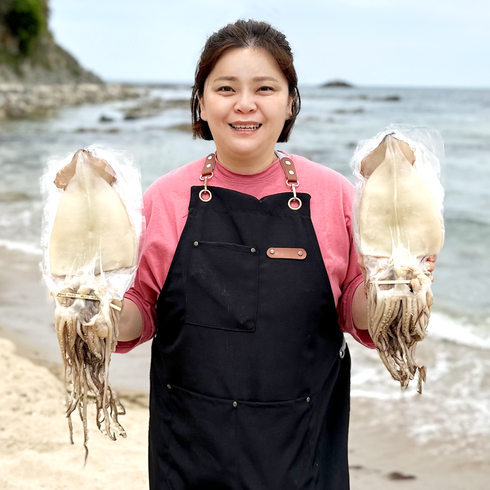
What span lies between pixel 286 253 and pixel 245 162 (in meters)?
0.26

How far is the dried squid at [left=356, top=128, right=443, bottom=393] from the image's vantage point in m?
1.28

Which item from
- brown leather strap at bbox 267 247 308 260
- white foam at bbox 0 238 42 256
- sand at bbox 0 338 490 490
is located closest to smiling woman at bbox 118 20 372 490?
brown leather strap at bbox 267 247 308 260

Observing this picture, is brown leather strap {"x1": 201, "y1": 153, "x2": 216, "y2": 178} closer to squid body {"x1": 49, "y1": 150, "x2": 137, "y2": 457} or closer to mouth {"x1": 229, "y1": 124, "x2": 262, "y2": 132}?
mouth {"x1": 229, "y1": 124, "x2": 262, "y2": 132}

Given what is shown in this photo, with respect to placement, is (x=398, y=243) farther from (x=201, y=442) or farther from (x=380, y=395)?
(x=380, y=395)

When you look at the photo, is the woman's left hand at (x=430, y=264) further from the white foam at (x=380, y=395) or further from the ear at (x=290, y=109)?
the white foam at (x=380, y=395)

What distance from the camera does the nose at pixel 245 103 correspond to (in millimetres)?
1467

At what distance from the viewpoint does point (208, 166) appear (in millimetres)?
1606

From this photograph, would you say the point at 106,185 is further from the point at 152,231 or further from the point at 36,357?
the point at 36,357

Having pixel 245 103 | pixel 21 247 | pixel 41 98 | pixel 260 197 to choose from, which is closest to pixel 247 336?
pixel 260 197

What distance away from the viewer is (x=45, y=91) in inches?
1310

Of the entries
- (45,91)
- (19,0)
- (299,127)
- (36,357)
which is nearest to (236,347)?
(36,357)

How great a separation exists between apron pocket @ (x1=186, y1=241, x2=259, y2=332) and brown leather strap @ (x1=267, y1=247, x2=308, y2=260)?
4cm

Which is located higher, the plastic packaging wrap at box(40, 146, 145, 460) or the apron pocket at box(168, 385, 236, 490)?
the plastic packaging wrap at box(40, 146, 145, 460)

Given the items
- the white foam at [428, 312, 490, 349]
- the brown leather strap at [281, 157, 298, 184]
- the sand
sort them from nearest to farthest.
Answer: the brown leather strap at [281, 157, 298, 184] < the sand < the white foam at [428, 312, 490, 349]
